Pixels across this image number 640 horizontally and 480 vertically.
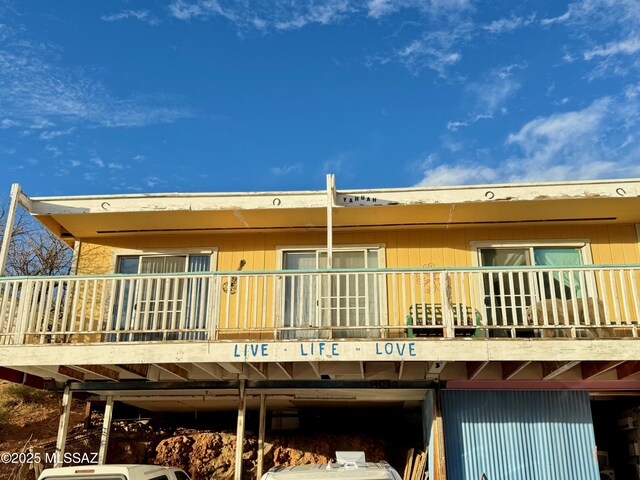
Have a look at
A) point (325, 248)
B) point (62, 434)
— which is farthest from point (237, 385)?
point (325, 248)

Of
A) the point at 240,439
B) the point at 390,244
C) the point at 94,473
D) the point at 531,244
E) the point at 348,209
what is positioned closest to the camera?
the point at 94,473

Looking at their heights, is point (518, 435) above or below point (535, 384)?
below

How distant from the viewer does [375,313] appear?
8.33m

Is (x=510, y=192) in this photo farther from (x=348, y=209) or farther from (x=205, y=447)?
(x=205, y=447)

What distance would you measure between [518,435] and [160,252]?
7319 mm

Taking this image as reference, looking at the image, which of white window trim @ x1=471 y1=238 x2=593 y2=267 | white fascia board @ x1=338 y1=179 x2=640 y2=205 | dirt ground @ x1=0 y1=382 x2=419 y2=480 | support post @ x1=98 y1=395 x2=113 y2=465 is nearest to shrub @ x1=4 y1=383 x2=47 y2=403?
dirt ground @ x1=0 y1=382 x2=419 y2=480

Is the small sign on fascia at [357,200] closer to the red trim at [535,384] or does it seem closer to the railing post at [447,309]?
the railing post at [447,309]

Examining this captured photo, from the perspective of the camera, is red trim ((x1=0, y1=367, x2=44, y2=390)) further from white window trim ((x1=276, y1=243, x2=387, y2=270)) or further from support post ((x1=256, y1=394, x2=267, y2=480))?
white window trim ((x1=276, y1=243, x2=387, y2=270))

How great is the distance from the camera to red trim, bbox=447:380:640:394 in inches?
359

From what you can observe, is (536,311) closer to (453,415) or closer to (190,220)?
(453,415)

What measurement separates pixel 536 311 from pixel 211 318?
4574 millimetres

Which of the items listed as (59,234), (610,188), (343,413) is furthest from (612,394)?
(59,234)

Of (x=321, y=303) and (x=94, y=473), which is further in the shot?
(x=321, y=303)

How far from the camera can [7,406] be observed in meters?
14.7
